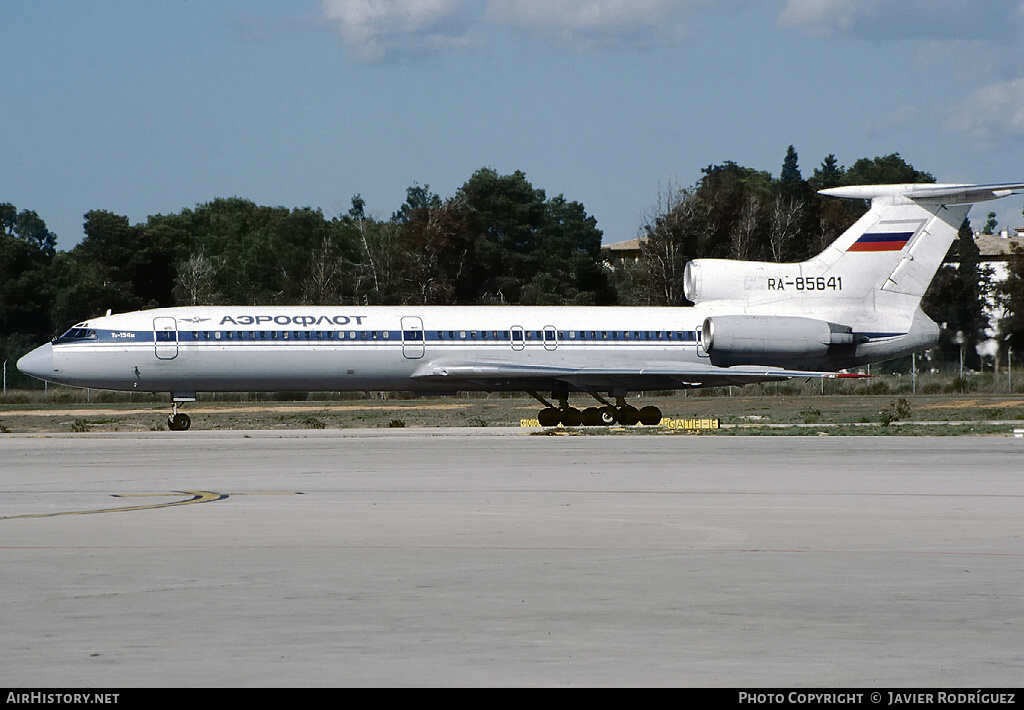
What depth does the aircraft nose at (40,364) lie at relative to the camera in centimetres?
3725

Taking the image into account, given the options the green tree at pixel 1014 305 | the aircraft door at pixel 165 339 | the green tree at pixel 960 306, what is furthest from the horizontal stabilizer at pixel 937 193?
the green tree at pixel 960 306

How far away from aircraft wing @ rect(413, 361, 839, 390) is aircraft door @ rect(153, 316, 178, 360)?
6633 millimetres

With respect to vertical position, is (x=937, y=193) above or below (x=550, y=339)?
above

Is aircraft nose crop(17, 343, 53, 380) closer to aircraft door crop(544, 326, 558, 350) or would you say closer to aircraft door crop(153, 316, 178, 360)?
aircraft door crop(153, 316, 178, 360)

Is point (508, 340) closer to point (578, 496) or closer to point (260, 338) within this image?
point (260, 338)

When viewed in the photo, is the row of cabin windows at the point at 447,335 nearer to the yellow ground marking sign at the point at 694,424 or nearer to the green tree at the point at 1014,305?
the yellow ground marking sign at the point at 694,424

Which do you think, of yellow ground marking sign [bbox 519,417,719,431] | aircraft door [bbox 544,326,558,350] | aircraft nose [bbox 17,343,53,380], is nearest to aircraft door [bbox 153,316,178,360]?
aircraft nose [bbox 17,343,53,380]

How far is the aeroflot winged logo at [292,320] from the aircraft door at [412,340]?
1.29 meters

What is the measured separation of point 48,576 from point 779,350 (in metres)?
30.5

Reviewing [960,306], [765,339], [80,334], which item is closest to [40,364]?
[80,334]

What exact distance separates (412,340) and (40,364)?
10317 millimetres

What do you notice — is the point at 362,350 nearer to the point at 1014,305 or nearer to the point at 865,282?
the point at 865,282

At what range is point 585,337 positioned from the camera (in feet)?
127
